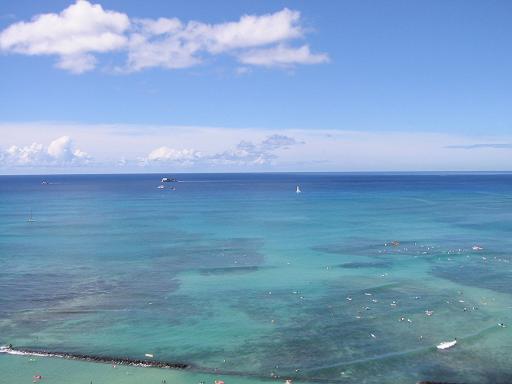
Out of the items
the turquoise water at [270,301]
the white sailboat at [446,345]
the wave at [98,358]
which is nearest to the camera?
the wave at [98,358]

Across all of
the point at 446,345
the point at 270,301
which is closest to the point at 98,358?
the point at 270,301

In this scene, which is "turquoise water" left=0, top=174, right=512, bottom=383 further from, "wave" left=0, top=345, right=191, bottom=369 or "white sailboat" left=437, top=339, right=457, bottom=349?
"wave" left=0, top=345, right=191, bottom=369

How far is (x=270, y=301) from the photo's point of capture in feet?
139

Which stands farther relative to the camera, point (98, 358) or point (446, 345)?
point (446, 345)

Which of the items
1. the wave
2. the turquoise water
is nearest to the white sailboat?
the turquoise water

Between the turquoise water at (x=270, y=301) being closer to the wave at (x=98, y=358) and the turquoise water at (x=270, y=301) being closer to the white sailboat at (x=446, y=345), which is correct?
the white sailboat at (x=446, y=345)

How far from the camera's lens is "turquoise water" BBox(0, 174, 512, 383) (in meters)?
30.8

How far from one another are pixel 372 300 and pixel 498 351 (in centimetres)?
1168

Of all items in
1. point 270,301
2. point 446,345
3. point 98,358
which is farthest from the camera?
point 270,301

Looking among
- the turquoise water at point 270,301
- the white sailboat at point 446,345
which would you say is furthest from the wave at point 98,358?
the white sailboat at point 446,345

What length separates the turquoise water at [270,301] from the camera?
3081 centimetres

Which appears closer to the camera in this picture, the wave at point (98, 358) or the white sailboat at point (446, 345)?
the wave at point (98, 358)

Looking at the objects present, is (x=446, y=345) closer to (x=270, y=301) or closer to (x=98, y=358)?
(x=270, y=301)

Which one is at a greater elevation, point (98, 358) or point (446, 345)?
point (446, 345)
